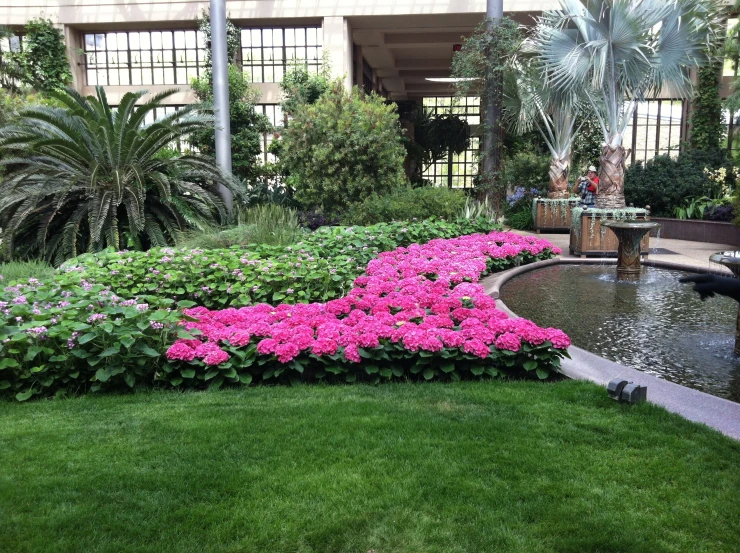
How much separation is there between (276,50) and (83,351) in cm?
2104

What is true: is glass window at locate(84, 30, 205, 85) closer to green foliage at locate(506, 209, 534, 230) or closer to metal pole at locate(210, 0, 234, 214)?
metal pole at locate(210, 0, 234, 214)

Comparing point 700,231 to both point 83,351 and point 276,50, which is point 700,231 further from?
point 276,50

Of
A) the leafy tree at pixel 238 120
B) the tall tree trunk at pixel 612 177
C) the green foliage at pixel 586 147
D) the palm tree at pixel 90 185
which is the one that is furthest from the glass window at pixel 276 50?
the tall tree trunk at pixel 612 177

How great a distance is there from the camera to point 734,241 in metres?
13.6

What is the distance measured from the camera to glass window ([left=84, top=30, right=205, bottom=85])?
2400 centimetres

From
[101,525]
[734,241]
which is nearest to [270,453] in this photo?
[101,525]

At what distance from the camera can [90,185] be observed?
10023 millimetres

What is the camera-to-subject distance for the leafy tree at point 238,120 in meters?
20.7

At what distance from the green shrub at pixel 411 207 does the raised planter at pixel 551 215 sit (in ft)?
14.2

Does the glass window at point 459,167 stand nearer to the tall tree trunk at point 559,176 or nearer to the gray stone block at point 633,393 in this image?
the tall tree trunk at point 559,176

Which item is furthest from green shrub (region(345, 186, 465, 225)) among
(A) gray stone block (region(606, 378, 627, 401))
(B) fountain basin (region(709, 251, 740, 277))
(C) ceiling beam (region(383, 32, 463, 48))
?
(C) ceiling beam (region(383, 32, 463, 48))

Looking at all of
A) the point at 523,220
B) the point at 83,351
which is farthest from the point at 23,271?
the point at 523,220

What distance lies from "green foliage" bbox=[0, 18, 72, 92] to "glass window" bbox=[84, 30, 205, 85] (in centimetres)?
143

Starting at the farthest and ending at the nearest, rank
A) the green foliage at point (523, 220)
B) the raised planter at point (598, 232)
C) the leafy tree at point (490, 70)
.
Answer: the green foliage at point (523, 220)
the leafy tree at point (490, 70)
the raised planter at point (598, 232)
